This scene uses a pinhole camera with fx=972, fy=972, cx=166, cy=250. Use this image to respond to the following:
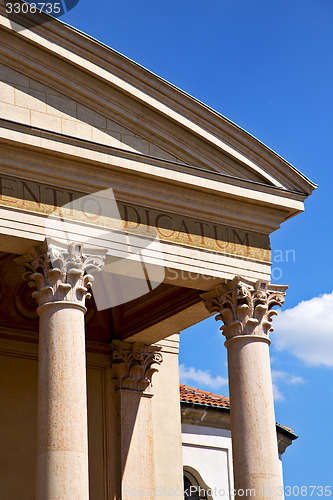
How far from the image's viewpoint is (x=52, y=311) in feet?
59.2

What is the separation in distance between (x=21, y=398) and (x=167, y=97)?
25.8 ft

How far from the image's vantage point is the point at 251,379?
19.8 meters

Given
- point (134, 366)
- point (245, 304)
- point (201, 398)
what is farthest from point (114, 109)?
point (201, 398)

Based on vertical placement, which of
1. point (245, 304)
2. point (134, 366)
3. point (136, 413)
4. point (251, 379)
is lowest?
point (251, 379)

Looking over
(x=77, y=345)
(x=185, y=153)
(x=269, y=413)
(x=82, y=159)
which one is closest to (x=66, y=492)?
(x=77, y=345)

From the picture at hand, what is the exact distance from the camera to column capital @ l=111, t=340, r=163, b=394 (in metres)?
24.0

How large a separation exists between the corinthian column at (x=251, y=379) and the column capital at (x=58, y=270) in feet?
10.7

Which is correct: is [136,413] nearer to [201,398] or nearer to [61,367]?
[61,367]

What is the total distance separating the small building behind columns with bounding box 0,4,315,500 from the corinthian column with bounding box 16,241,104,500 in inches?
1.0

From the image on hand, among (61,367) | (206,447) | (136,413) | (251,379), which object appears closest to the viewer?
(61,367)

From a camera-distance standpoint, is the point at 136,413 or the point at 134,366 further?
the point at 134,366

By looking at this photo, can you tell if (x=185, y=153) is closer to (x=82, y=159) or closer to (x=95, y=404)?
(x=82, y=159)

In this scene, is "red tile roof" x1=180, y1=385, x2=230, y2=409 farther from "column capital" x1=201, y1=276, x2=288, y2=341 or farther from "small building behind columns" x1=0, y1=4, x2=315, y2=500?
"column capital" x1=201, y1=276, x2=288, y2=341

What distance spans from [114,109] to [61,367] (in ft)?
19.1
